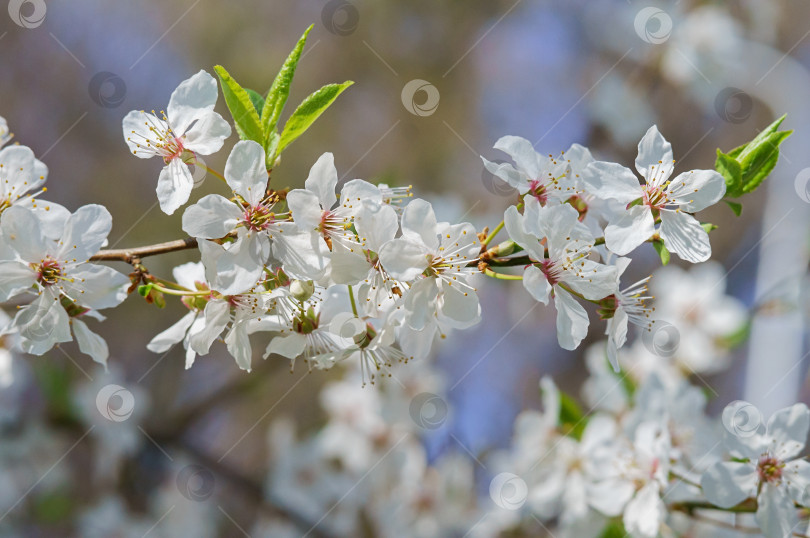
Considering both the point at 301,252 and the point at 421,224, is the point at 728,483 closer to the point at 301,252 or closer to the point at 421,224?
the point at 421,224

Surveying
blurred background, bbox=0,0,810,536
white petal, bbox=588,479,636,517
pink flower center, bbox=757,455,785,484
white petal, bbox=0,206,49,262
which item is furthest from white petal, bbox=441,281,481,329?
blurred background, bbox=0,0,810,536

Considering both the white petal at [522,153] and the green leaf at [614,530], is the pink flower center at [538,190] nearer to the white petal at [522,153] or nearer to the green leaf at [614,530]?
the white petal at [522,153]

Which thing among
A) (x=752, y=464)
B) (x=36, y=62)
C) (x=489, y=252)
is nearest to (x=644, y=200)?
(x=489, y=252)

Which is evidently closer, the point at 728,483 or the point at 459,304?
the point at 459,304

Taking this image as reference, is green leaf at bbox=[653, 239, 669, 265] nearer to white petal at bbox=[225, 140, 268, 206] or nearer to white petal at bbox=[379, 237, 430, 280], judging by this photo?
white petal at bbox=[379, 237, 430, 280]

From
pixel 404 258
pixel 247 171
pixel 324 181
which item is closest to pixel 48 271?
pixel 247 171

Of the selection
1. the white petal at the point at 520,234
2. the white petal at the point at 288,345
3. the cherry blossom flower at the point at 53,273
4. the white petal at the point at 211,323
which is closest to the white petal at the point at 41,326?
the cherry blossom flower at the point at 53,273
